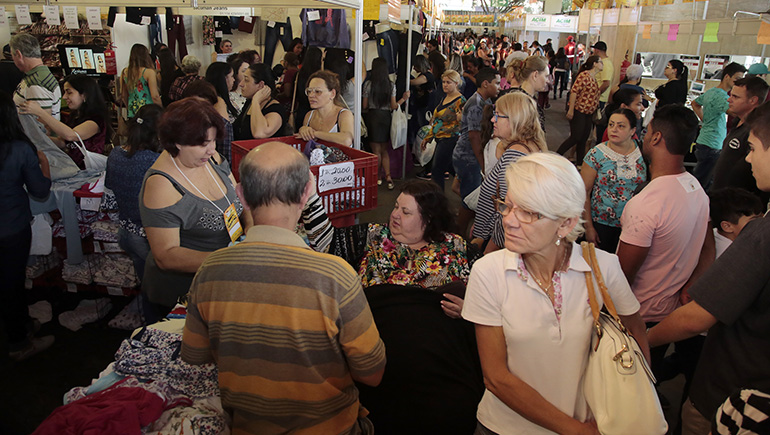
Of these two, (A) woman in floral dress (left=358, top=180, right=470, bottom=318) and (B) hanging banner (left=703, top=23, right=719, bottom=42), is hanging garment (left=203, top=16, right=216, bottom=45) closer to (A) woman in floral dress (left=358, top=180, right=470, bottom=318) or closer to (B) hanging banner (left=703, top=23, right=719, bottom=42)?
(A) woman in floral dress (left=358, top=180, right=470, bottom=318)

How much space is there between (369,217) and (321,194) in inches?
99.1

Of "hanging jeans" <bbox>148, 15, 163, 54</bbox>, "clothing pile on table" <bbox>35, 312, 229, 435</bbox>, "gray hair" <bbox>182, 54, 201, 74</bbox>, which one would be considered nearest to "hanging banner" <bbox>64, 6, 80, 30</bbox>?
"gray hair" <bbox>182, 54, 201, 74</bbox>

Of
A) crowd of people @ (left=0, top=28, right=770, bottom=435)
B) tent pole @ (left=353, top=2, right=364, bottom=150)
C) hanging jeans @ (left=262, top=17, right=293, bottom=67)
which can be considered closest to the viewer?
crowd of people @ (left=0, top=28, right=770, bottom=435)

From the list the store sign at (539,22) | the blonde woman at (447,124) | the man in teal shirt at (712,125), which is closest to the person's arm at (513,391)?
the blonde woman at (447,124)

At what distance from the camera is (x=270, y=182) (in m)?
1.37

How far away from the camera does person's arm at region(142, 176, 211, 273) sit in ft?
6.95

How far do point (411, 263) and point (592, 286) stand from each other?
109 cm

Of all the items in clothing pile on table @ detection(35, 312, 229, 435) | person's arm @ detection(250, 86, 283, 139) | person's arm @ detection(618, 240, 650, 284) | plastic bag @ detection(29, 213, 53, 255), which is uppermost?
person's arm @ detection(250, 86, 283, 139)

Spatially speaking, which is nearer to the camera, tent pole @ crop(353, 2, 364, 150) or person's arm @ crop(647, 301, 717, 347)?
person's arm @ crop(647, 301, 717, 347)

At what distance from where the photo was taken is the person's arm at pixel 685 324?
149 centimetres

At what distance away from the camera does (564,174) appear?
1.37m

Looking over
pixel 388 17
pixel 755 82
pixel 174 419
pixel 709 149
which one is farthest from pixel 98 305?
pixel 709 149

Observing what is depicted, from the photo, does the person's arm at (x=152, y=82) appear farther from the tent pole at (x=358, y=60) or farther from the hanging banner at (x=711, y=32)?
the hanging banner at (x=711, y=32)

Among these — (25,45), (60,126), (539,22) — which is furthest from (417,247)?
(539,22)
